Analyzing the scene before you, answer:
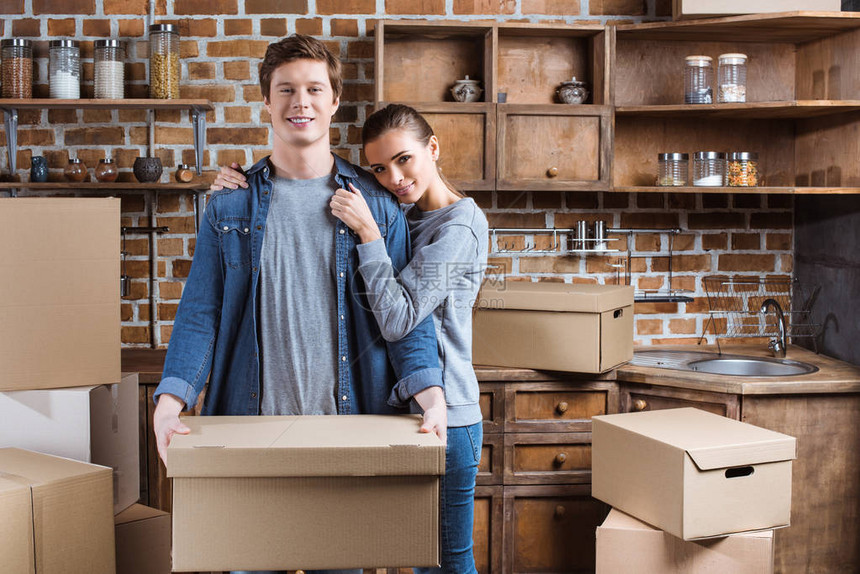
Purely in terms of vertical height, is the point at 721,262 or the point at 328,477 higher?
the point at 721,262

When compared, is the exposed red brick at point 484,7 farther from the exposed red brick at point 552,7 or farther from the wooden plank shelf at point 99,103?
the wooden plank shelf at point 99,103

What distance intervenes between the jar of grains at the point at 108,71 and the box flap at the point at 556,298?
4.70 feet

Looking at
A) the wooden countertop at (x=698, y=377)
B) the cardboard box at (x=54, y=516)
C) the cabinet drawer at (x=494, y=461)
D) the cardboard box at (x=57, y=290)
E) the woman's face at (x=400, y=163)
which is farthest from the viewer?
the cabinet drawer at (x=494, y=461)

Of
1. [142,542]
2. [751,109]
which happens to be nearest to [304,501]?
[142,542]

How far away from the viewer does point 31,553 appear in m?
1.70

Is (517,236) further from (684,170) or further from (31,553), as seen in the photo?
(31,553)

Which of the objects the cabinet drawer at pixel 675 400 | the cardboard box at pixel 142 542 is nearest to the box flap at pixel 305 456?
the cardboard box at pixel 142 542

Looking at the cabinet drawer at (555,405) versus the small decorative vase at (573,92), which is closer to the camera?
the cabinet drawer at (555,405)

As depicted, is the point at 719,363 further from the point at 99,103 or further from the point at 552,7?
the point at 99,103

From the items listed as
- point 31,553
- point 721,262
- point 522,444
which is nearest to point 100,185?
point 31,553

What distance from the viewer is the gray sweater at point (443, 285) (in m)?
1.50

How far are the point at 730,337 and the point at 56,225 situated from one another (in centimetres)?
234

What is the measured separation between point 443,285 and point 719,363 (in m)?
1.55

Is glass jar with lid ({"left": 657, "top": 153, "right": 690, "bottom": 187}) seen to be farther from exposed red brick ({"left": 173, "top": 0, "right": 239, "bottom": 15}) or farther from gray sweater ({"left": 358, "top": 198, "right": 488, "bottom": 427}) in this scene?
exposed red brick ({"left": 173, "top": 0, "right": 239, "bottom": 15})
